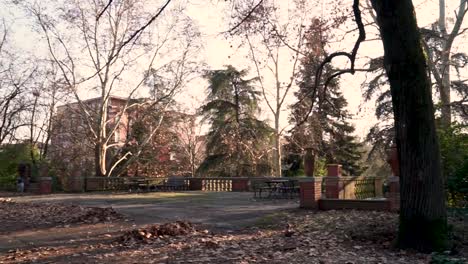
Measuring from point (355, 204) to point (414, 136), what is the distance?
215 inches

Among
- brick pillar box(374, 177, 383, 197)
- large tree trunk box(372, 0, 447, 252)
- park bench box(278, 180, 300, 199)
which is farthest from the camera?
brick pillar box(374, 177, 383, 197)

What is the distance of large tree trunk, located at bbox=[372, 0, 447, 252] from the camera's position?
27.7 feet

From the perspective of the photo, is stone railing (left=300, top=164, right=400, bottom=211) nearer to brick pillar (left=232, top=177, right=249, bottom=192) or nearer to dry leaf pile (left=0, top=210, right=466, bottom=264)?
dry leaf pile (left=0, top=210, right=466, bottom=264)

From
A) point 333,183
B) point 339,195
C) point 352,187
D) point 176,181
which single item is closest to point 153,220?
point 333,183

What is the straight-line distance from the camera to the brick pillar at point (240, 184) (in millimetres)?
27094

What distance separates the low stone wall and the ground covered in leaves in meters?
1.60

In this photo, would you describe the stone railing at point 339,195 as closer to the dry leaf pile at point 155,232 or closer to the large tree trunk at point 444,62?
the dry leaf pile at point 155,232

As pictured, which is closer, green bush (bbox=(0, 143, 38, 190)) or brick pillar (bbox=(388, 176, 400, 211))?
brick pillar (bbox=(388, 176, 400, 211))

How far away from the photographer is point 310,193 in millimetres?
14141

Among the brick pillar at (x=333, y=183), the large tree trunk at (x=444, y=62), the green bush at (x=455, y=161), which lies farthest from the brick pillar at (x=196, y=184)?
the green bush at (x=455, y=161)

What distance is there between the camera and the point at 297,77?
32.6 m

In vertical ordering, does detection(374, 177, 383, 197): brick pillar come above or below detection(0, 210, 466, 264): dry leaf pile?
above

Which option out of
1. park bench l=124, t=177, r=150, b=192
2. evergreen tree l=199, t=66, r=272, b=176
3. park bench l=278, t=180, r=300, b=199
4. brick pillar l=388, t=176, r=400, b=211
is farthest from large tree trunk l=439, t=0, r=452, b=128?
park bench l=124, t=177, r=150, b=192

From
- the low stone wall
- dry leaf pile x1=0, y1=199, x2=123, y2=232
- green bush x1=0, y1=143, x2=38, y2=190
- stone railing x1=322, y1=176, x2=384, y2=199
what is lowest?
dry leaf pile x1=0, y1=199, x2=123, y2=232
